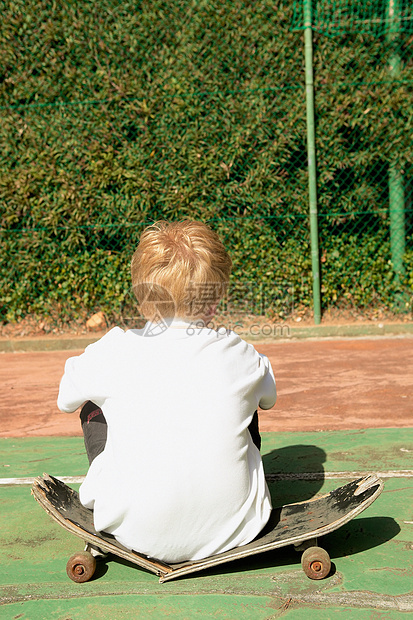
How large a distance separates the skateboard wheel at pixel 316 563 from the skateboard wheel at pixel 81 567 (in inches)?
27.4

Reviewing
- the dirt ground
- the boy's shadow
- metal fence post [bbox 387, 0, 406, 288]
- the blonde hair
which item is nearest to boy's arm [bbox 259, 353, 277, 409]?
the blonde hair

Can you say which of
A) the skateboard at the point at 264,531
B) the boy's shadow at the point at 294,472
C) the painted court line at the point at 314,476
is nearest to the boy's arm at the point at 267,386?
the skateboard at the point at 264,531

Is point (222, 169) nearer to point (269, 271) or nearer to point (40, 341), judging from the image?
point (269, 271)

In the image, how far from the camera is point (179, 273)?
2111 mm

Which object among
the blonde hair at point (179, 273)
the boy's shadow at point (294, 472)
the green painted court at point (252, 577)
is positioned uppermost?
the blonde hair at point (179, 273)

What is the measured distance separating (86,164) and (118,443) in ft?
18.1

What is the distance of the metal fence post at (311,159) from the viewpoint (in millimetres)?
6809

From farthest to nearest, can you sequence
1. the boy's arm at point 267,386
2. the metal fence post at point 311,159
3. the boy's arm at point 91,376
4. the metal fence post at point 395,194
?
the metal fence post at point 395,194, the metal fence post at point 311,159, the boy's arm at point 267,386, the boy's arm at point 91,376

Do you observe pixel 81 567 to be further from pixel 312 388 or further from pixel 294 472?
pixel 312 388

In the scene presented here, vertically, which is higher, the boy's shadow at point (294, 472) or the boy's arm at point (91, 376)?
the boy's arm at point (91, 376)

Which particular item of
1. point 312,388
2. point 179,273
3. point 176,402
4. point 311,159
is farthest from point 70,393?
point 311,159

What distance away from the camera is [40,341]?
7.11 metres

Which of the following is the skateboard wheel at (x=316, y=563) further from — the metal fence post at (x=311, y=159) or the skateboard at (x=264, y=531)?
the metal fence post at (x=311, y=159)

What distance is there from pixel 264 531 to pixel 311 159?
17.0ft
